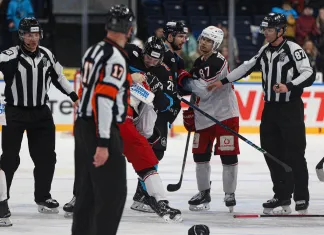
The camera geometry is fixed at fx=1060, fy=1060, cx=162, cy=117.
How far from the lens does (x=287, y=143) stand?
288 inches

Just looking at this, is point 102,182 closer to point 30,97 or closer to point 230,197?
point 30,97

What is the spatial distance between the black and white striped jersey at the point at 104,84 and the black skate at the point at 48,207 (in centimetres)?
218

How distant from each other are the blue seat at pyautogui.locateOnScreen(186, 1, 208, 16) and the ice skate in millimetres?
8724

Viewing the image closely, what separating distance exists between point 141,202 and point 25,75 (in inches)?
47.9

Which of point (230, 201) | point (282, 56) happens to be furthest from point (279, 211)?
point (282, 56)

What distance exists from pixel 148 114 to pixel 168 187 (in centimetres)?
106

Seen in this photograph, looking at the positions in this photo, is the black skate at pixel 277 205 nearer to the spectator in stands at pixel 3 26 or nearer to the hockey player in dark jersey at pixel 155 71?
the hockey player in dark jersey at pixel 155 71

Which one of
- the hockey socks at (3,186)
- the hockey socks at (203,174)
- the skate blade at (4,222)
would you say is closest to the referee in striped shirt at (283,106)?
the hockey socks at (203,174)

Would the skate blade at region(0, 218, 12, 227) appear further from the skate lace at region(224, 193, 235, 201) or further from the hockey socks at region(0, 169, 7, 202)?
the skate lace at region(224, 193, 235, 201)

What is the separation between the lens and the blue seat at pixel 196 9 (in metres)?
16.0

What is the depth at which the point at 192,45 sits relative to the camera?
46.5ft

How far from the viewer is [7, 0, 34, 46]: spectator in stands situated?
1397 centimetres

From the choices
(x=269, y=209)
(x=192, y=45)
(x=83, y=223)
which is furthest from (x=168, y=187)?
(x=192, y=45)

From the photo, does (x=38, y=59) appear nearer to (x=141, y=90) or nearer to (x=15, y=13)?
(x=141, y=90)
